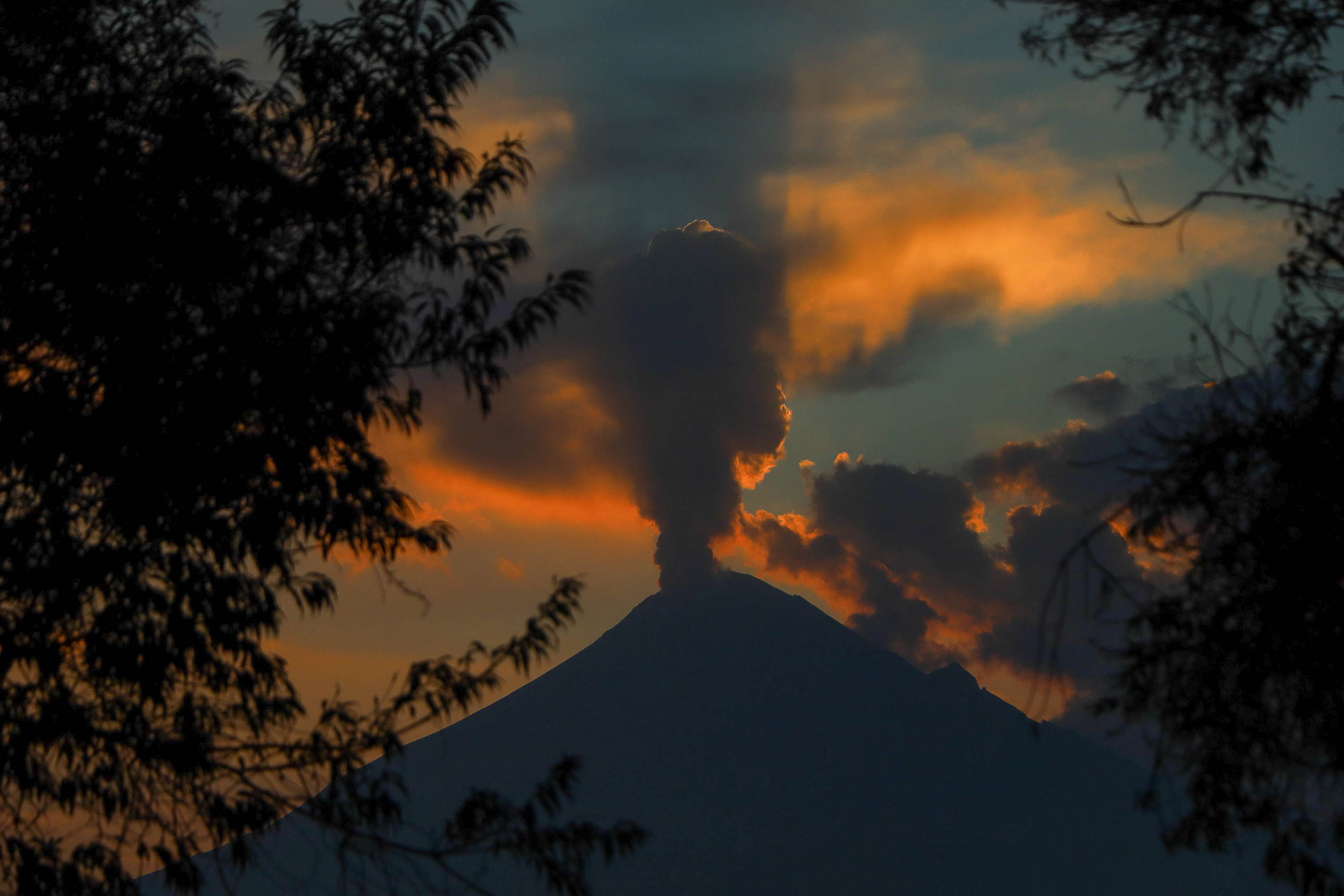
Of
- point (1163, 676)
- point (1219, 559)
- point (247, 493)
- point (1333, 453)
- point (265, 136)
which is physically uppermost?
point (265, 136)

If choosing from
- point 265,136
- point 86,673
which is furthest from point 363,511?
point 265,136

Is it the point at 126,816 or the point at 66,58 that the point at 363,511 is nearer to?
the point at 126,816

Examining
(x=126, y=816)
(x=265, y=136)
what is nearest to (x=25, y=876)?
(x=126, y=816)

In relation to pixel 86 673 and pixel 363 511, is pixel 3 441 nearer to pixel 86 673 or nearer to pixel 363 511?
pixel 86 673

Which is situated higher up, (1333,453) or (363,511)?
(363,511)

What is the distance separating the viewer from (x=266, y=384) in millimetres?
8273

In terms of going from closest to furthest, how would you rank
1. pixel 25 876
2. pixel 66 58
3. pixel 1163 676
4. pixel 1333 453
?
1. pixel 1333 453
2. pixel 1163 676
3. pixel 25 876
4. pixel 66 58

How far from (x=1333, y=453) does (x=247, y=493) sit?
6.93 m

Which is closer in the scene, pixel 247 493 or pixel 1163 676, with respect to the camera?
pixel 1163 676

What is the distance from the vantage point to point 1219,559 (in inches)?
235

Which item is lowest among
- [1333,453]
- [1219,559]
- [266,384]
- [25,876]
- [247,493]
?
[25,876]

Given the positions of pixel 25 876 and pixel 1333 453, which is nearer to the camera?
pixel 1333 453

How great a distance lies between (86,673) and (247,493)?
1.64 metres

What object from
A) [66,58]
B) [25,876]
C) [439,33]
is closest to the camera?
[25,876]
